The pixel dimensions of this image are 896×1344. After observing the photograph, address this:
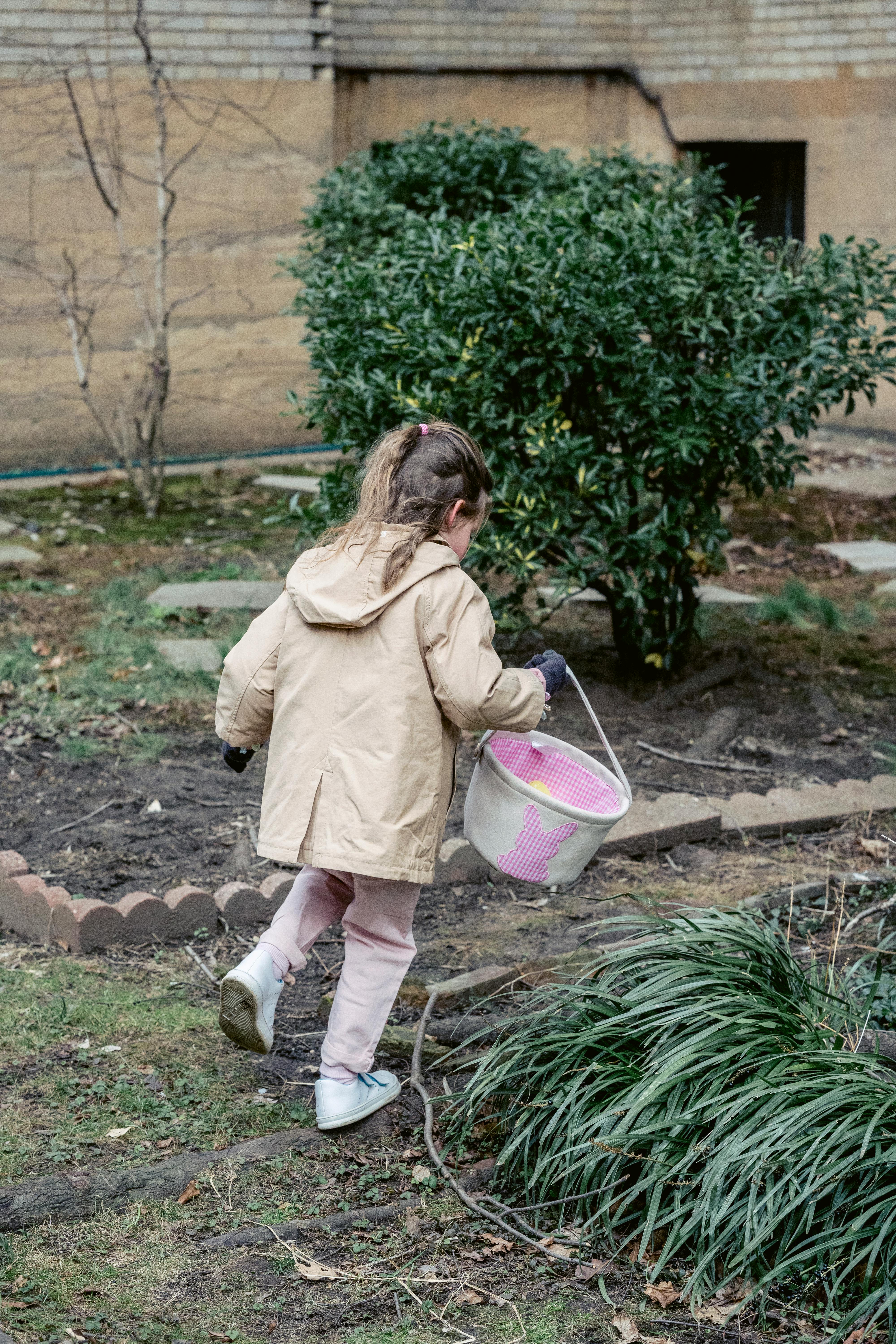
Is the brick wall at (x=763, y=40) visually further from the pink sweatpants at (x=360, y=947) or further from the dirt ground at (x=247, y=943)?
the pink sweatpants at (x=360, y=947)

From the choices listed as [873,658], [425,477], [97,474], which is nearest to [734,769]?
[873,658]

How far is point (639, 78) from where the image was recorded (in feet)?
41.3

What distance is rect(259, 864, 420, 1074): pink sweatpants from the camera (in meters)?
3.04

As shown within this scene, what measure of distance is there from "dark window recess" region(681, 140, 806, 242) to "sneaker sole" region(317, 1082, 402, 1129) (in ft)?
37.2

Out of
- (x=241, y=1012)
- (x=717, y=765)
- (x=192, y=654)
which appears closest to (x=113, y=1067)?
(x=241, y=1012)

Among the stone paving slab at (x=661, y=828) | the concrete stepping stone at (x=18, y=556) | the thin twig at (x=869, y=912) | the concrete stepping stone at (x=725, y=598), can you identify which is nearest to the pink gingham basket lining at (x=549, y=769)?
the thin twig at (x=869, y=912)

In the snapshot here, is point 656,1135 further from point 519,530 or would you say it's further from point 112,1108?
point 519,530

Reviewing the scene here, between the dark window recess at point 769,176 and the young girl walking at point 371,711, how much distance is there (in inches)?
427

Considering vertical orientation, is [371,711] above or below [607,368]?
below

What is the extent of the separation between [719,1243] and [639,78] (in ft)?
39.7

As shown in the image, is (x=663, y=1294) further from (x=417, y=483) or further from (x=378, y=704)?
(x=417, y=483)

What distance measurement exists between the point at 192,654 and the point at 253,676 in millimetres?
3336

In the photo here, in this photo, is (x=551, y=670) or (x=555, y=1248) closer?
(x=555, y=1248)

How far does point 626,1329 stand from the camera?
2377 millimetres
